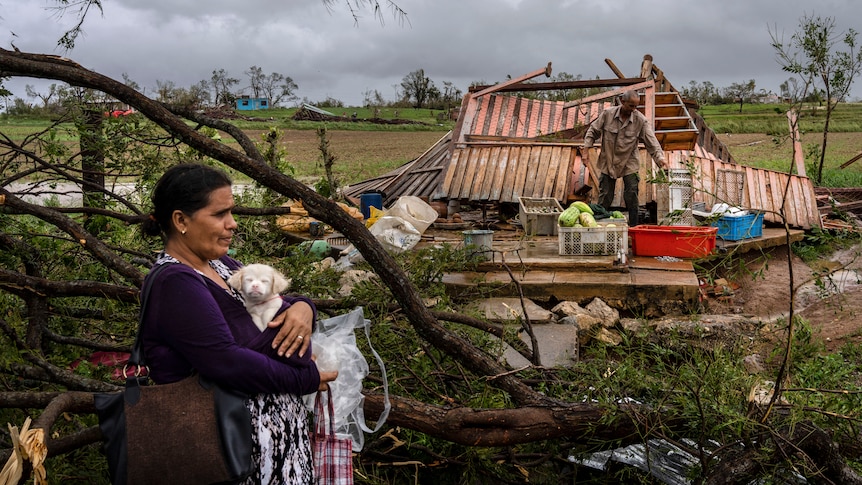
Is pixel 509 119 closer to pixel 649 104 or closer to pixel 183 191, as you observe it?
pixel 649 104

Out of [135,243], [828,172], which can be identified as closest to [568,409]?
[135,243]

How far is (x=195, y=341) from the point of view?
1987 mm

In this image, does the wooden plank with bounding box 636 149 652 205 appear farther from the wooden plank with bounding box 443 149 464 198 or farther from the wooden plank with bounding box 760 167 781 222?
the wooden plank with bounding box 443 149 464 198

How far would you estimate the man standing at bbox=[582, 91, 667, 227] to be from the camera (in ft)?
30.8

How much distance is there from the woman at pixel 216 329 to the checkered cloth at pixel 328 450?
13cm

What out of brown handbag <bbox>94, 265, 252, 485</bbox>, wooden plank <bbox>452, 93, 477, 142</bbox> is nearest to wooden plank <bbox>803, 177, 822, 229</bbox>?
wooden plank <bbox>452, 93, 477, 142</bbox>

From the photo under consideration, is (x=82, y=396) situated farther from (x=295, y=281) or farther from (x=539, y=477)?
(x=539, y=477)

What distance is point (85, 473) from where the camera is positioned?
10.2 feet

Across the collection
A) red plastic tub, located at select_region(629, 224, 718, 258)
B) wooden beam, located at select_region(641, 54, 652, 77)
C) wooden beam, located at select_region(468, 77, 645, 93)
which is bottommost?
red plastic tub, located at select_region(629, 224, 718, 258)

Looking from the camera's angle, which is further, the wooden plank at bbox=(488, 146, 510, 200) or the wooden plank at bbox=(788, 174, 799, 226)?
the wooden plank at bbox=(488, 146, 510, 200)

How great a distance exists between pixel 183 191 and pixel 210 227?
133 mm

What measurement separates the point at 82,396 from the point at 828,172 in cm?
1939

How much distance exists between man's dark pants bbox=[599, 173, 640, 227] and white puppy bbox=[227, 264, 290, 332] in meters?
7.86

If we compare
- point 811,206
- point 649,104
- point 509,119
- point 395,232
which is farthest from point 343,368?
point 509,119
